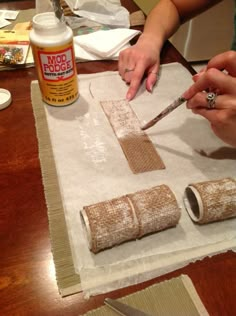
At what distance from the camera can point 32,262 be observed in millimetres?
486

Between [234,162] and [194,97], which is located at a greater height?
[194,97]

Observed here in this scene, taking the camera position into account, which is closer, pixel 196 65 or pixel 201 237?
pixel 201 237

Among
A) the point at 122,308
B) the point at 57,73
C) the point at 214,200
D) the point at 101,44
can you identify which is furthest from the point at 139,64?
the point at 122,308

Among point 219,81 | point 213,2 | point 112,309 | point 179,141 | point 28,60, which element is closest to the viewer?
point 112,309

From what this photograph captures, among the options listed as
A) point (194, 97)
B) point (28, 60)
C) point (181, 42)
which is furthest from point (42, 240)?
point (181, 42)

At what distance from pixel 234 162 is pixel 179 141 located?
0.38 feet

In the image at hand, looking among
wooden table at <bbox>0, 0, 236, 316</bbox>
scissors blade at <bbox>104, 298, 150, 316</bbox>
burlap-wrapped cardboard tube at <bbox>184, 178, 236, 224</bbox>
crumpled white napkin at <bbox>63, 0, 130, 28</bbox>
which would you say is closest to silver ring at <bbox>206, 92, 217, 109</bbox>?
burlap-wrapped cardboard tube at <bbox>184, 178, 236, 224</bbox>

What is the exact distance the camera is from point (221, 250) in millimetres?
504

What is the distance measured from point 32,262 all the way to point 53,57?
0.40 metres

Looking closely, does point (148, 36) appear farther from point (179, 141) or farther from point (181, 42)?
point (181, 42)

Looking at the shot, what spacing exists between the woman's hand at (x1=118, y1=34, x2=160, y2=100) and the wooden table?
0.98 feet

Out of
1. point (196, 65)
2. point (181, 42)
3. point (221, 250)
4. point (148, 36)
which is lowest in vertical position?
point (196, 65)

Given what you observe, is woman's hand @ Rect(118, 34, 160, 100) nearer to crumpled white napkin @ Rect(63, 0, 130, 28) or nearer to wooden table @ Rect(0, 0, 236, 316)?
crumpled white napkin @ Rect(63, 0, 130, 28)

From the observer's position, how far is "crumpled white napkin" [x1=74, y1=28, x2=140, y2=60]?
0.91m
